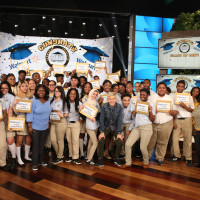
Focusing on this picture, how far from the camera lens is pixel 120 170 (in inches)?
140

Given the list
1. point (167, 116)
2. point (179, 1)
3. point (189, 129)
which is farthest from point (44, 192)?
point (179, 1)

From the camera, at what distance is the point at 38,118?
344 centimetres

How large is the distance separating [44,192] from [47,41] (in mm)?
6053

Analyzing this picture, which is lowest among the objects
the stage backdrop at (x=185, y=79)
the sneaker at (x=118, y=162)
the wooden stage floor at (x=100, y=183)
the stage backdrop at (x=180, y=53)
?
the wooden stage floor at (x=100, y=183)

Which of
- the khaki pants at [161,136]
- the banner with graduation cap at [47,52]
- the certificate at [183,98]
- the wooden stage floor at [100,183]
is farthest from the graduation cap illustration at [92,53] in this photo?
the wooden stage floor at [100,183]

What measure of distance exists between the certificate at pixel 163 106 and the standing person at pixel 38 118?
195 centimetres

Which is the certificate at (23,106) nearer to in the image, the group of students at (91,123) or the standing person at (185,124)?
the group of students at (91,123)

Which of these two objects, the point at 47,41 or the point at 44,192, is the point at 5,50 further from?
the point at 44,192

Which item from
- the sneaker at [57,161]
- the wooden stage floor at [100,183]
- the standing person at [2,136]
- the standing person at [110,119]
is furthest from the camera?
the sneaker at [57,161]

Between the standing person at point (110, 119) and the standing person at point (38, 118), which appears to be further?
the standing person at point (110, 119)

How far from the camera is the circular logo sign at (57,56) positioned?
7.66m

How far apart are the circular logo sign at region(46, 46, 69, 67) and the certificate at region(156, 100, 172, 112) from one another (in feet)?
15.9

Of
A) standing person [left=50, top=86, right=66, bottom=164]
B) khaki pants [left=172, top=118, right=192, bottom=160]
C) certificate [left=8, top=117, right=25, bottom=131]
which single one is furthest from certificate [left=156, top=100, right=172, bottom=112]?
certificate [left=8, top=117, right=25, bottom=131]

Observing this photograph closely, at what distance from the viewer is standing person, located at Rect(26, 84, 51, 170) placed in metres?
3.42
